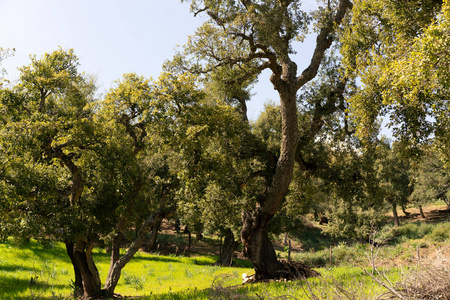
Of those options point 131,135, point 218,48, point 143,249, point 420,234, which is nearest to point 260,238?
point 131,135

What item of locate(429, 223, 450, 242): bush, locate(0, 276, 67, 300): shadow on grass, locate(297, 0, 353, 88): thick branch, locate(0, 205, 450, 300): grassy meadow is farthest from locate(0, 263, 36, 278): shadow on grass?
locate(429, 223, 450, 242): bush

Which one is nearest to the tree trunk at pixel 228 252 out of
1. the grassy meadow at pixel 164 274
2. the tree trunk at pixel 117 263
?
the grassy meadow at pixel 164 274

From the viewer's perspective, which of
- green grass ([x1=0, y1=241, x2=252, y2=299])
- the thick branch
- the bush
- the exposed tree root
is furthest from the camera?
the bush

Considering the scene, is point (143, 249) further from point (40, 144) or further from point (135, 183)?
point (40, 144)

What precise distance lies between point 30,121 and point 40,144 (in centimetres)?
76

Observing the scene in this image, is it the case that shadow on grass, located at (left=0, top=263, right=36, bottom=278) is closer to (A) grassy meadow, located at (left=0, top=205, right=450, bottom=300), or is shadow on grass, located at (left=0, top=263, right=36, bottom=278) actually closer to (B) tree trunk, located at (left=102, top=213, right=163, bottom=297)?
(A) grassy meadow, located at (left=0, top=205, right=450, bottom=300)

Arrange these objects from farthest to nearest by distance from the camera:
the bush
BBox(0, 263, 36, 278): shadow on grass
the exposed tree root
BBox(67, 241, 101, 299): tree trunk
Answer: the bush → BBox(0, 263, 36, 278): shadow on grass → the exposed tree root → BBox(67, 241, 101, 299): tree trunk

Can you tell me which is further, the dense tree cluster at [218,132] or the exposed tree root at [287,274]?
the exposed tree root at [287,274]

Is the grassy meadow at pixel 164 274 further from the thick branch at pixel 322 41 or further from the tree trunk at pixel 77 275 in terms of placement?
the thick branch at pixel 322 41

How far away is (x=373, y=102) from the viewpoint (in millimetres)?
8383

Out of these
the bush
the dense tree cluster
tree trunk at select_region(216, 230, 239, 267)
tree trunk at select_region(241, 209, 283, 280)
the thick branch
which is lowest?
tree trunk at select_region(216, 230, 239, 267)

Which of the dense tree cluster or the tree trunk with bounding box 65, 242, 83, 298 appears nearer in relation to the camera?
the dense tree cluster

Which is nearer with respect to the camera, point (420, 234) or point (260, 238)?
point (260, 238)

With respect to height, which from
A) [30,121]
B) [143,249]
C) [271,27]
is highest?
[271,27]
